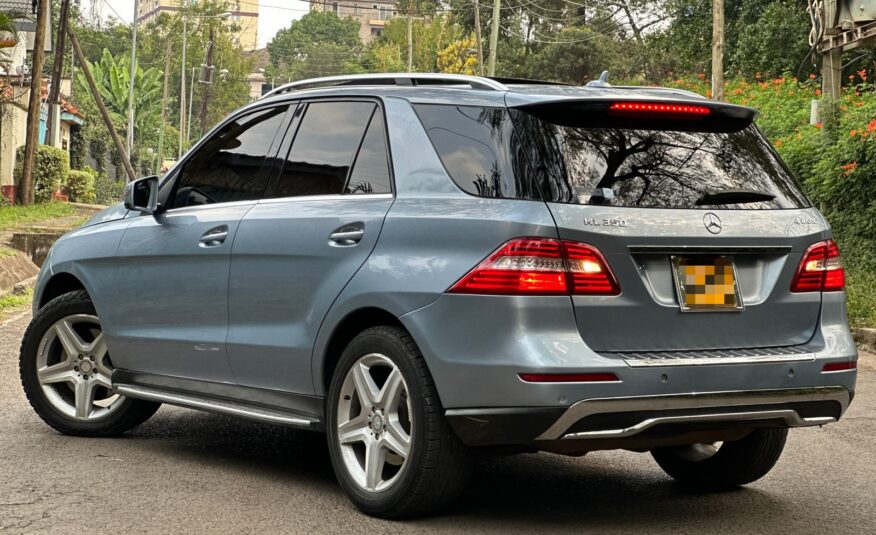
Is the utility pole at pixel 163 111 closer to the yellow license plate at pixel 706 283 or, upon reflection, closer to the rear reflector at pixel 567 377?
the yellow license plate at pixel 706 283

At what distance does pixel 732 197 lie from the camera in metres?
5.23

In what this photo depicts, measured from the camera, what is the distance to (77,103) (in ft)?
251

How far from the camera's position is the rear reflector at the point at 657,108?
→ 5.17 meters

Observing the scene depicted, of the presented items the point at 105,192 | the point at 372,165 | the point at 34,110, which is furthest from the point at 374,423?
the point at 105,192

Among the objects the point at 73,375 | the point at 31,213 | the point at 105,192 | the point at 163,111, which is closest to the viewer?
the point at 73,375

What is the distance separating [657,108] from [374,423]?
1681 millimetres

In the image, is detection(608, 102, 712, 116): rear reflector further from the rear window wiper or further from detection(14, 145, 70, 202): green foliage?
detection(14, 145, 70, 202): green foliage

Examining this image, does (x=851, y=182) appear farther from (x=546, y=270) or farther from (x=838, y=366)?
(x=546, y=270)

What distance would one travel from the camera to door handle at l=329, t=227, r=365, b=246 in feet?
18.1

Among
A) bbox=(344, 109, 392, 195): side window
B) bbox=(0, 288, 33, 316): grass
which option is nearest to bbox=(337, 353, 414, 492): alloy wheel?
bbox=(344, 109, 392, 195): side window

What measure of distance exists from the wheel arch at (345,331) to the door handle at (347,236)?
0.30 metres

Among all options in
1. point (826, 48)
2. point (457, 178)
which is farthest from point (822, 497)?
point (826, 48)

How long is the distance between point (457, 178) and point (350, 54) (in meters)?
136

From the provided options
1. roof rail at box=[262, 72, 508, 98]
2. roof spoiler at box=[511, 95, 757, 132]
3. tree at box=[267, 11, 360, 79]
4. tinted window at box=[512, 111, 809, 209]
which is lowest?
tinted window at box=[512, 111, 809, 209]
